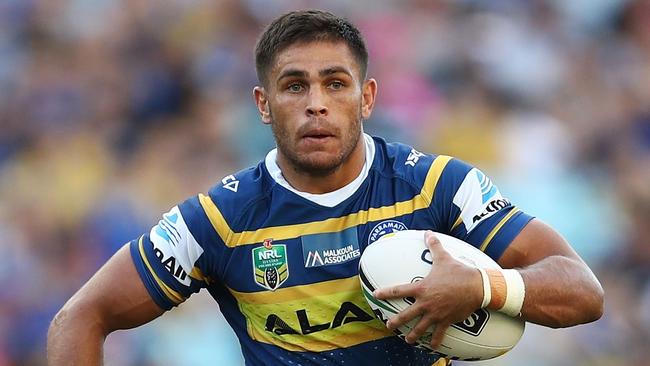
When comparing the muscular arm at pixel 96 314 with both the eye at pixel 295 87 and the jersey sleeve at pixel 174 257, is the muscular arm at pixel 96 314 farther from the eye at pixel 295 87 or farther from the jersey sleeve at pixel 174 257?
the eye at pixel 295 87

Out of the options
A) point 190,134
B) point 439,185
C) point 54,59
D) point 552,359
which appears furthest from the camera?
point 54,59

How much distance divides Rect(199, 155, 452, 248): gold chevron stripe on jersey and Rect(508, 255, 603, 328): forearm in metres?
0.59

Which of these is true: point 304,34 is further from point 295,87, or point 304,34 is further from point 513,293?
point 513,293

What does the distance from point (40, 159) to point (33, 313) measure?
1.87 meters

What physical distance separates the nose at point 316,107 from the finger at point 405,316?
95 cm

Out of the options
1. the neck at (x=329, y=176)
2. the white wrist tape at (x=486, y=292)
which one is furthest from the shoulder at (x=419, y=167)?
the white wrist tape at (x=486, y=292)

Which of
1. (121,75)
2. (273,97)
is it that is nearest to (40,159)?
(121,75)

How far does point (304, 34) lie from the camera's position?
16.9 feet

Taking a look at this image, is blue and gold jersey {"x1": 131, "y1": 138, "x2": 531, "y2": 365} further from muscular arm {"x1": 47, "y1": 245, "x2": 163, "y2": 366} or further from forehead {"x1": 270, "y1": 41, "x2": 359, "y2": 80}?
forehead {"x1": 270, "y1": 41, "x2": 359, "y2": 80}

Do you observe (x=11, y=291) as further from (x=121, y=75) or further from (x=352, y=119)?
(x=352, y=119)

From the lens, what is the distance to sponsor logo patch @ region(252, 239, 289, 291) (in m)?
5.14

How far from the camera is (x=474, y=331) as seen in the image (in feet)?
15.3

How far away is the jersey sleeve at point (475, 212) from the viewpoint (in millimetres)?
4996

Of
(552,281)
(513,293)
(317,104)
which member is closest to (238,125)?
(317,104)
